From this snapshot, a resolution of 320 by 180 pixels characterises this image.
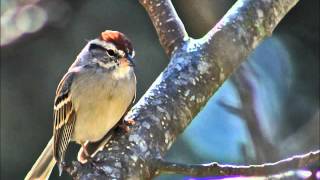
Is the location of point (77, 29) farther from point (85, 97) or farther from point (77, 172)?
point (77, 172)

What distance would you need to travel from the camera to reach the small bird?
2012 mm

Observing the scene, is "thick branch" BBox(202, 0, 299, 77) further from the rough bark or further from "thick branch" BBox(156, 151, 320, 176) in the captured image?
"thick branch" BBox(156, 151, 320, 176)

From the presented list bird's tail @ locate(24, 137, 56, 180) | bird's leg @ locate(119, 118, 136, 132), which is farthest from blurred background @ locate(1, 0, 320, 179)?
bird's leg @ locate(119, 118, 136, 132)

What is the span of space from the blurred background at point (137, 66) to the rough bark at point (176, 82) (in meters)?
0.96

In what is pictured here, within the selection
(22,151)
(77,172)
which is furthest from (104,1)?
(77,172)

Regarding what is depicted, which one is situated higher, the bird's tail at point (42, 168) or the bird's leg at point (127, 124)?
the bird's leg at point (127, 124)

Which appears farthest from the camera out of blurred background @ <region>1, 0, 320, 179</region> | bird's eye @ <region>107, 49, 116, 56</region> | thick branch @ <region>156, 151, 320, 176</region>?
blurred background @ <region>1, 0, 320, 179</region>

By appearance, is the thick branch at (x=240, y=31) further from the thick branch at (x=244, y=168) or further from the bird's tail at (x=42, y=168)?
the bird's tail at (x=42, y=168)

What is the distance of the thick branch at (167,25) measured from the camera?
1894 mm

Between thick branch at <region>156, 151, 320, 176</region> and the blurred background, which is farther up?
thick branch at <region>156, 151, 320, 176</region>

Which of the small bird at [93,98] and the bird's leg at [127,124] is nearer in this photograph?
the bird's leg at [127,124]

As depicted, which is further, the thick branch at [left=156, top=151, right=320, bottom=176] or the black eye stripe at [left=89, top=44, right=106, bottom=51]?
the black eye stripe at [left=89, top=44, right=106, bottom=51]

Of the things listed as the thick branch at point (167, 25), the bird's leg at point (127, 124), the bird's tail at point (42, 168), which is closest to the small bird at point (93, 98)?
the bird's tail at point (42, 168)

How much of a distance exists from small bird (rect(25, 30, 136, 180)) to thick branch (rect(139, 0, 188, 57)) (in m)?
0.13
